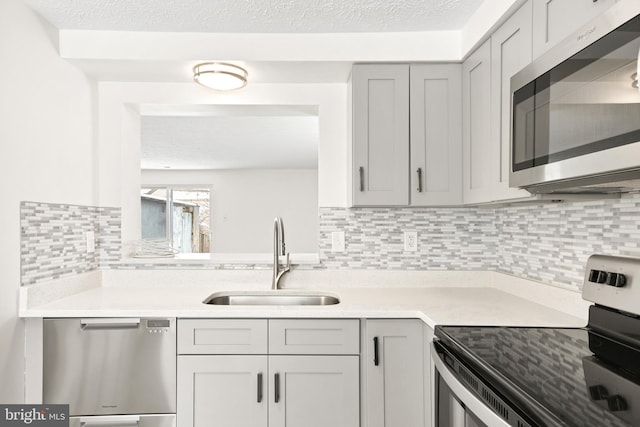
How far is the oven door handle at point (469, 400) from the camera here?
943 mm

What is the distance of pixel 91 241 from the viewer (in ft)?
7.77

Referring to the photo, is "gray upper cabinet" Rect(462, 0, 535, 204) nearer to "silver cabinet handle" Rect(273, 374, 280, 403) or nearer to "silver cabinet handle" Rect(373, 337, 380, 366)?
"silver cabinet handle" Rect(373, 337, 380, 366)

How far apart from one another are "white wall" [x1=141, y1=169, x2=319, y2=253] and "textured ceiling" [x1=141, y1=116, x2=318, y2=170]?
69cm

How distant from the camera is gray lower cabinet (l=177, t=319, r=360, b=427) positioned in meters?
1.83

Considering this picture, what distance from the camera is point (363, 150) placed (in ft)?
7.09

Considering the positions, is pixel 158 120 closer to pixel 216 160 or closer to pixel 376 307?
pixel 216 160

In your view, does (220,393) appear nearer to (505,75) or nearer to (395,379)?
(395,379)

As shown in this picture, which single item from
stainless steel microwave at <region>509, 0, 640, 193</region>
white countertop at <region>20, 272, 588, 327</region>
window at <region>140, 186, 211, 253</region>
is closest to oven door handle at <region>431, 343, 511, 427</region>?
white countertop at <region>20, 272, 588, 327</region>

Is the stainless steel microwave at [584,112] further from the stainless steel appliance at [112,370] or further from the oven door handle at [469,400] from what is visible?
the stainless steel appliance at [112,370]

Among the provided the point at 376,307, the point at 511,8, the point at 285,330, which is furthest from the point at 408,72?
the point at 285,330

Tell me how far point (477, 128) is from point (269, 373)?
1.45m

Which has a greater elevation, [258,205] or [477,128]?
[477,128]

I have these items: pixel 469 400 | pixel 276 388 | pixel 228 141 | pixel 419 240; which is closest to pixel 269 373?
pixel 276 388

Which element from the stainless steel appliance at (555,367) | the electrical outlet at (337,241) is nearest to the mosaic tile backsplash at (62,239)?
the electrical outlet at (337,241)
